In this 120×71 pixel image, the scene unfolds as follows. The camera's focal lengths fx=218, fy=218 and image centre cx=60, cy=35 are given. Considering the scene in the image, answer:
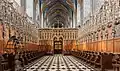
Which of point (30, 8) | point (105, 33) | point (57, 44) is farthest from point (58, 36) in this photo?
point (105, 33)

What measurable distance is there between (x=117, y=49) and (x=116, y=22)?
1.66 meters

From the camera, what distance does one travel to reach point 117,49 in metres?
13.4

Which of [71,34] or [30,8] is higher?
[30,8]

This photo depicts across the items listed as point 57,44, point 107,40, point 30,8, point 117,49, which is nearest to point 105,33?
point 107,40

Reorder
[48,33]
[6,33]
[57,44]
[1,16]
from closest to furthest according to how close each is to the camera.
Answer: [1,16] → [6,33] → [48,33] → [57,44]

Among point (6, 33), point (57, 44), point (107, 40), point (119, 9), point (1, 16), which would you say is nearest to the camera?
point (119, 9)

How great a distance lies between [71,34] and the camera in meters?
40.3

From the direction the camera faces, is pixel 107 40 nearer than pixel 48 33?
Yes

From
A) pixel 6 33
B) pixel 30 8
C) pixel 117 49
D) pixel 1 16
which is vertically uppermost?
pixel 30 8

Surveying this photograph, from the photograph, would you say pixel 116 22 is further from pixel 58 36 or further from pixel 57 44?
pixel 57 44

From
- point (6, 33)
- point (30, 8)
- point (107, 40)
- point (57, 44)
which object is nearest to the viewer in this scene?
point (6, 33)

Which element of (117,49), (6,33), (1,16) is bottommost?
(117,49)

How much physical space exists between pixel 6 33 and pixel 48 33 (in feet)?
82.7

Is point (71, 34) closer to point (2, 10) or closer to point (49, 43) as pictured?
point (49, 43)
